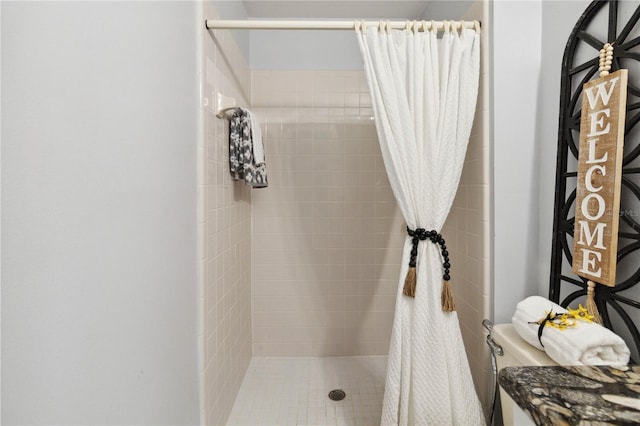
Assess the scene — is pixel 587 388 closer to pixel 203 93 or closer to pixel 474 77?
pixel 474 77

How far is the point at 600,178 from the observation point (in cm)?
94

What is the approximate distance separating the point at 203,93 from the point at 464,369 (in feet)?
4.81

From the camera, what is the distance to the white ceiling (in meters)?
2.02

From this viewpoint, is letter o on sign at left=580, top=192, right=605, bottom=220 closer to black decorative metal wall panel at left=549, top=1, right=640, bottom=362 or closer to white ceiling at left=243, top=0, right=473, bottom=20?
black decorative metal wall panel at left=549, top=1, right=640, bottom=362

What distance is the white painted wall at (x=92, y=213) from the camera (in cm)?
52

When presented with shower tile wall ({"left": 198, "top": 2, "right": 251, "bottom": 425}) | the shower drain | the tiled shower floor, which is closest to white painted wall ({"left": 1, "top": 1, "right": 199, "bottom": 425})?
shower tile wall ({"left": 198, "top": 2, "right": 251, "bottom": 425})

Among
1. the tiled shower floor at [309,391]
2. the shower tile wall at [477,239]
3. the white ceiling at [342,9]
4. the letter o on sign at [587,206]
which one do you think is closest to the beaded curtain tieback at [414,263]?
the shower tile wall at [477,239]

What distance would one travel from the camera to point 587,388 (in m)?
0.52

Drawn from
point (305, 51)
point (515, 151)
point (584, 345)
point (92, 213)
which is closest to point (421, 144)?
point (515, 151)

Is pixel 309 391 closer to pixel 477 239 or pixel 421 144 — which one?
pixel 477 239

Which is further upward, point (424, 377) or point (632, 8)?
point (632, 8)

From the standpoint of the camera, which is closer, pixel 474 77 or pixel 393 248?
pixel 474 77

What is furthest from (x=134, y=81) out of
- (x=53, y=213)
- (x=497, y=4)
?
(x=497, y=4)

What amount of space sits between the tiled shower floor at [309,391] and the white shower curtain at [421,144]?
0.48 m
